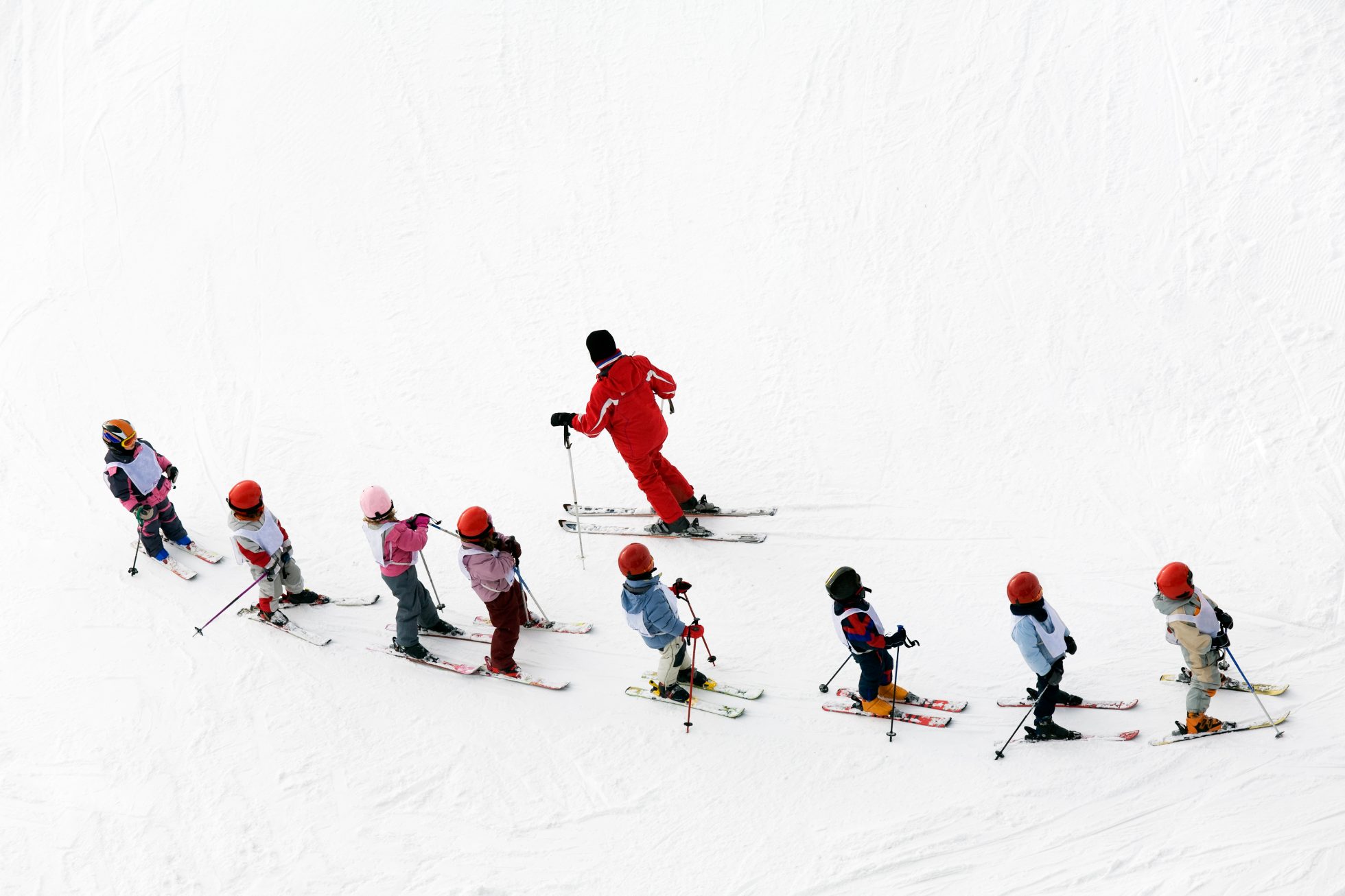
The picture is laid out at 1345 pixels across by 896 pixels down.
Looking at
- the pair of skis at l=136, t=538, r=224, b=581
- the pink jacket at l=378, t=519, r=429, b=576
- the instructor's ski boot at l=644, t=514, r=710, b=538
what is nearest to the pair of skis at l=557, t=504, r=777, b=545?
the instructor's ski boot at l=644, t=514, r=710, b=538

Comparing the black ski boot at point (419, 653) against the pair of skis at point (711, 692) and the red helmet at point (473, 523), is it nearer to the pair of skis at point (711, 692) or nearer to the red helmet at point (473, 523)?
the red helmet at point (473, 523)

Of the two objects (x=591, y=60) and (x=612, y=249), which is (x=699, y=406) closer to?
(x=612, y=249)

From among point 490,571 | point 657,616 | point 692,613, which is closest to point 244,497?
point 490,571

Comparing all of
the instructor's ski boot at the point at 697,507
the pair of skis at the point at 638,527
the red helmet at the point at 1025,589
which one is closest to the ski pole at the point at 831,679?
the red helmet at the point at 1025,589

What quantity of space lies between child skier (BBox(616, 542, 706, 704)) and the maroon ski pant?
3.07 ft

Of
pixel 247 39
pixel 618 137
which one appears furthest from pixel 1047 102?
pixel 247 39

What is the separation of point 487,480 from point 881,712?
453 centimetres

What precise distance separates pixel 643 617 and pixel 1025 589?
235cm

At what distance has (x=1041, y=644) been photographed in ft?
20.2

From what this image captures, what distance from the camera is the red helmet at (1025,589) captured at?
5988 mm

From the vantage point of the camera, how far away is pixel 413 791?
6.62 m

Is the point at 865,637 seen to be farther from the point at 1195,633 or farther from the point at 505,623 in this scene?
the point at 505,623

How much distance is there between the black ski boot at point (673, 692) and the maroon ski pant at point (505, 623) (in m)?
1.09

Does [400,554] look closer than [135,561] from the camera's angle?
Yes
